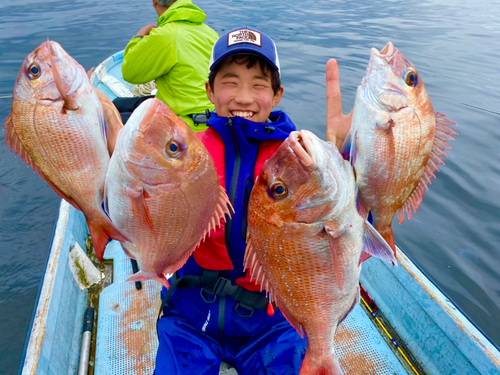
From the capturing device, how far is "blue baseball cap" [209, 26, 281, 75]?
74.0 inches

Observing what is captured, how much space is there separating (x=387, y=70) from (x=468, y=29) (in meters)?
18.7

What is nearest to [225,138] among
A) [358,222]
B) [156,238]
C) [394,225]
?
[156,238]

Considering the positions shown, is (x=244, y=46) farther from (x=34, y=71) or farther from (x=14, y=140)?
(x=14, y=140)

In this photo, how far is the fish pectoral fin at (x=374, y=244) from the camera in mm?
1344

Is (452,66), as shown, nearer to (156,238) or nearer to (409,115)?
(409,115)

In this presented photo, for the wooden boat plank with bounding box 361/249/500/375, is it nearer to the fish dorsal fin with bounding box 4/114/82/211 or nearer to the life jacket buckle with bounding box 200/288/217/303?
the life jacket buckle with bounding box 200/288/217/303

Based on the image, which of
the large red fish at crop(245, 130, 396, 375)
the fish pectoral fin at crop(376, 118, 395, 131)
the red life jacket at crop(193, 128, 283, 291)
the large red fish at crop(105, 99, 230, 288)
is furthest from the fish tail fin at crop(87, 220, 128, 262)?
the fish pectoral fin at crop(376, 118, 395, 131)

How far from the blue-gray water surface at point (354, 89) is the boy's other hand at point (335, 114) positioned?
11.3ft

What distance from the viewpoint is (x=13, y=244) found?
479 centimetres

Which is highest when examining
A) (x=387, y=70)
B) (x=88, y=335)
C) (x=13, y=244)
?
(x=387, y=70)

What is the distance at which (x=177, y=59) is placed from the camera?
390cm

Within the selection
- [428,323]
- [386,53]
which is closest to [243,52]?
[386,53]

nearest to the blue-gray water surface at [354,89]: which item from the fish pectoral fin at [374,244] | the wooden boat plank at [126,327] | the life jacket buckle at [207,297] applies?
the wooden boat plank at [126,327]

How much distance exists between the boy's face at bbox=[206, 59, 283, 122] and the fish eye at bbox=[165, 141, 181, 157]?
2.73ft
